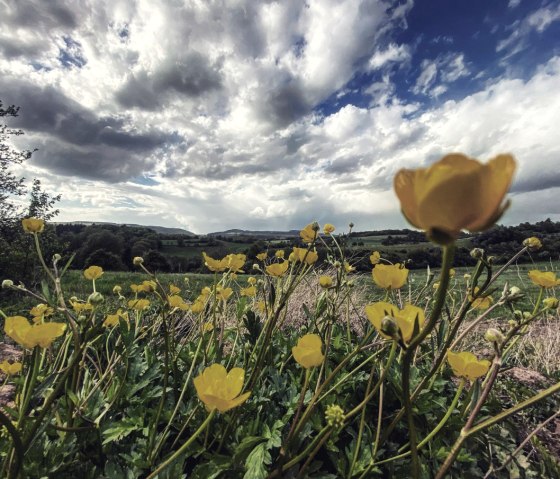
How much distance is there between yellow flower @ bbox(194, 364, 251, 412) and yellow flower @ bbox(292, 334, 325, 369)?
8.4 inches

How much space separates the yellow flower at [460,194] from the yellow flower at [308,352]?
26.2 inches

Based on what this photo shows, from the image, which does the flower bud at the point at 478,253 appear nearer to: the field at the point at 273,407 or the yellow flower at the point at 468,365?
the field at the point at 273,407

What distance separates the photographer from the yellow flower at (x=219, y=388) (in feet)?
3.05

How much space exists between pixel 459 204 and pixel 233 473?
4.39ft

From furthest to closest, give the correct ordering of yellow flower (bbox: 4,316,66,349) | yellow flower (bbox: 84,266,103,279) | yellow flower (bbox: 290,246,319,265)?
yellow flower (bbox: 84,266,103,279), yellow flower (bbox: 290,246,319,265), yellow flower (bbox: 4,316,66,349)

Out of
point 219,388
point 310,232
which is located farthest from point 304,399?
point 310,232

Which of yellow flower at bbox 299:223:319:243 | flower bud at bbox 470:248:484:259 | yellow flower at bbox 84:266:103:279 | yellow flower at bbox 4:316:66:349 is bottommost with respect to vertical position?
yellow flower at bbox 4:316:66:349

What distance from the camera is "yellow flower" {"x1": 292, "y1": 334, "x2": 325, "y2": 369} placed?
1.10 m

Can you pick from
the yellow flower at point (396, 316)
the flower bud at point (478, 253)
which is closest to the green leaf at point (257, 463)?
the yellow flower at point (396, 316)

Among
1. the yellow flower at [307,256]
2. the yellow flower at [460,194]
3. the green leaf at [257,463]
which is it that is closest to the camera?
the yellow flower at [460,194]

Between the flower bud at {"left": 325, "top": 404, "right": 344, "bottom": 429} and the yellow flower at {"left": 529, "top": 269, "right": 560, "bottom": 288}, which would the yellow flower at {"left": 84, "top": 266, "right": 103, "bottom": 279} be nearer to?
the flower bud at {"left": 325, "top": 404, "right": 344, "bottom": 429}

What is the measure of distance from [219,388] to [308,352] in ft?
1.04

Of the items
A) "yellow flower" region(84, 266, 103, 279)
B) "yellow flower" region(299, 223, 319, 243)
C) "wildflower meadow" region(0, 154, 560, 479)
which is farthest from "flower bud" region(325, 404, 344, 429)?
"yellow flower" region(84, 266, 103, 279)

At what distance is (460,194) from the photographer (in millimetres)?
548
